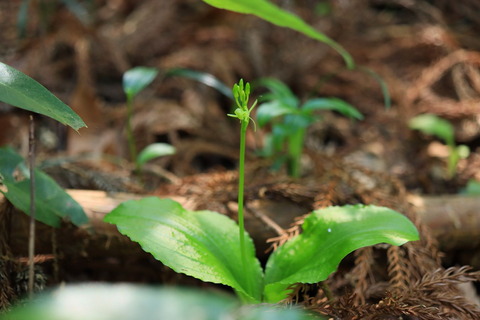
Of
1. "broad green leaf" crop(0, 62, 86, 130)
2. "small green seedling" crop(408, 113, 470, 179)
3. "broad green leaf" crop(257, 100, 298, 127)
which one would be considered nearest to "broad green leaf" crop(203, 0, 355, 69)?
"broad green leaf" crop(257, 100, 298, 127)

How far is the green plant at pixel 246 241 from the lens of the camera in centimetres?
95

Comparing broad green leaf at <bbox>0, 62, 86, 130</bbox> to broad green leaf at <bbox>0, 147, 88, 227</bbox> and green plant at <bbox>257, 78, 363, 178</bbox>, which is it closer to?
broad green leaf at <bbox>0, 147, 88, 227</bbox>

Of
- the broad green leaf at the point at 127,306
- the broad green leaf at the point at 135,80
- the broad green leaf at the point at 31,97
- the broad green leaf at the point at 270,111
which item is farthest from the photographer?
the broad green leaf at the point at 135,80

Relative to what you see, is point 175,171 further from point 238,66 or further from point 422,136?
point 422,136

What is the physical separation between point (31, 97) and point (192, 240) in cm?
45

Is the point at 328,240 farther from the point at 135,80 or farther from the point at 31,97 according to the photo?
the point at 135,80

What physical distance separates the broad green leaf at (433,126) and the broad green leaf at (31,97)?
189cm

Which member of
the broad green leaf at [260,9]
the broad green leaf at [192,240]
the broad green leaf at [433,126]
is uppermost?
the broad green leaf at [433,126]

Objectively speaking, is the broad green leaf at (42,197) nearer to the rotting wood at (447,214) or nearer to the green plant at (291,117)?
the rotting wood at (447,214)

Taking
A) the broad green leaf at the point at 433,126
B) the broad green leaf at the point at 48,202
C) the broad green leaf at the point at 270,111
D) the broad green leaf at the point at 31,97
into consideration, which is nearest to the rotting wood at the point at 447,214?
the broad green leaf at the point at 48,202

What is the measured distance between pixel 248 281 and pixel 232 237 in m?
0.13

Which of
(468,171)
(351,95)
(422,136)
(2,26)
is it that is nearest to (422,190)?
(468,171)

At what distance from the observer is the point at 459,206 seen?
151 cm

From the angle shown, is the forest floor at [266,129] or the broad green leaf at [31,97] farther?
the forest floor at [266,129]
